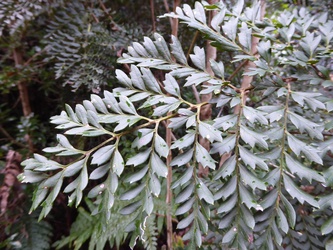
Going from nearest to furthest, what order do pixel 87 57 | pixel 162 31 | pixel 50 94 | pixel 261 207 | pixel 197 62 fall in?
pixel 261 207 < pixel 197 62 < pixel 87 57 < pixel 162 31 < pixel 50 94

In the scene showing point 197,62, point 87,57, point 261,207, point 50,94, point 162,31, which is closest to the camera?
point 261,207

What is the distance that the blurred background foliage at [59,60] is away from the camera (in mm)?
982

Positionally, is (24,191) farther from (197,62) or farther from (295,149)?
(295,149)

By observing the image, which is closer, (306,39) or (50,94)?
Result: (306,39)

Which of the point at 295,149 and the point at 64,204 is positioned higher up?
the point at 295,149

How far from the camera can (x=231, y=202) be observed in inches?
20.4

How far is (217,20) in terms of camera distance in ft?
2.15

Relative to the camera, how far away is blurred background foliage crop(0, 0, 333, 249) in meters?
0.98

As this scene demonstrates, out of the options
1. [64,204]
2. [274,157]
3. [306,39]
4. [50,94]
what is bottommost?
[64,204]

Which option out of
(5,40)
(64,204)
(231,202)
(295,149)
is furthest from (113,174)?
(5,40)

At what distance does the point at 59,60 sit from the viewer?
108 centimetres

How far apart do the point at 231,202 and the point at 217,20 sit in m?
0.39

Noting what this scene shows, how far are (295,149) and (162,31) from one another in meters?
0.77

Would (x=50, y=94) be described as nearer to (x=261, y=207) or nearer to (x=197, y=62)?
(x=197, y=62)
